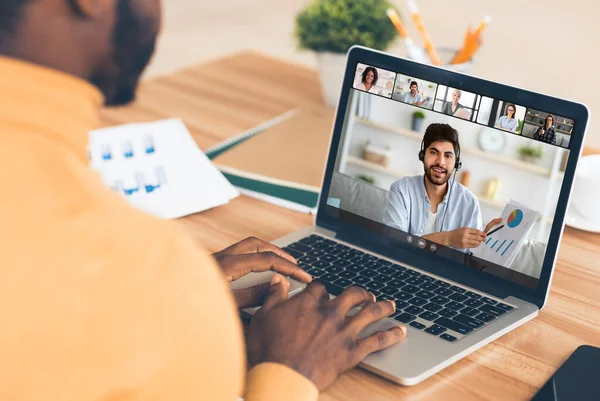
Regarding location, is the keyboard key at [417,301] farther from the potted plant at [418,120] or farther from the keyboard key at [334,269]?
the potted plant at [418,120]

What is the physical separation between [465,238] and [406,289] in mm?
108

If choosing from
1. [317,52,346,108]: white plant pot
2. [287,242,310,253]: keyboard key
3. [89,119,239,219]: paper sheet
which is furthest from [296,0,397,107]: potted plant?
[287,242,310,253]: keyboard key

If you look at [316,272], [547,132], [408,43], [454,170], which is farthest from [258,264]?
[408,43]

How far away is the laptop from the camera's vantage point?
99 centimetres

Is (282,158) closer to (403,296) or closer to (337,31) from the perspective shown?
(337,31)

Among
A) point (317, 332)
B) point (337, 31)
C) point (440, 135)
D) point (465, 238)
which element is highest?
point (337, 31)

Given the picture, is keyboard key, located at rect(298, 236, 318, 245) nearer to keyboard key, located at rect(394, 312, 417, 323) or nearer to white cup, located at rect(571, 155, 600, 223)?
keyboard key, located at rect(394, 312, 417, 323)

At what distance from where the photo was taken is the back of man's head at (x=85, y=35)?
55cm

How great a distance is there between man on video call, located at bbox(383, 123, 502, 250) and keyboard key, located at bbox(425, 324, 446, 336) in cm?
15

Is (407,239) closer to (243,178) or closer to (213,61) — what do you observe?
(243,178)

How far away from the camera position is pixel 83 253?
547mm

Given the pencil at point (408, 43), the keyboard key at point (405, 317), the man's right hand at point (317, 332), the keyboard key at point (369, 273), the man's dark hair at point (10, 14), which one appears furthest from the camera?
the pencil at point (408, 43)

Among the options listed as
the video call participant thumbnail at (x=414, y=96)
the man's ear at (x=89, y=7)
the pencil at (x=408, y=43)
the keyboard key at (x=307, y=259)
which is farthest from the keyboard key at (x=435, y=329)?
→ the pencil at (x=408, y=43)

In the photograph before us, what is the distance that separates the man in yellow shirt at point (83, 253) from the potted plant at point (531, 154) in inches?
21.0
